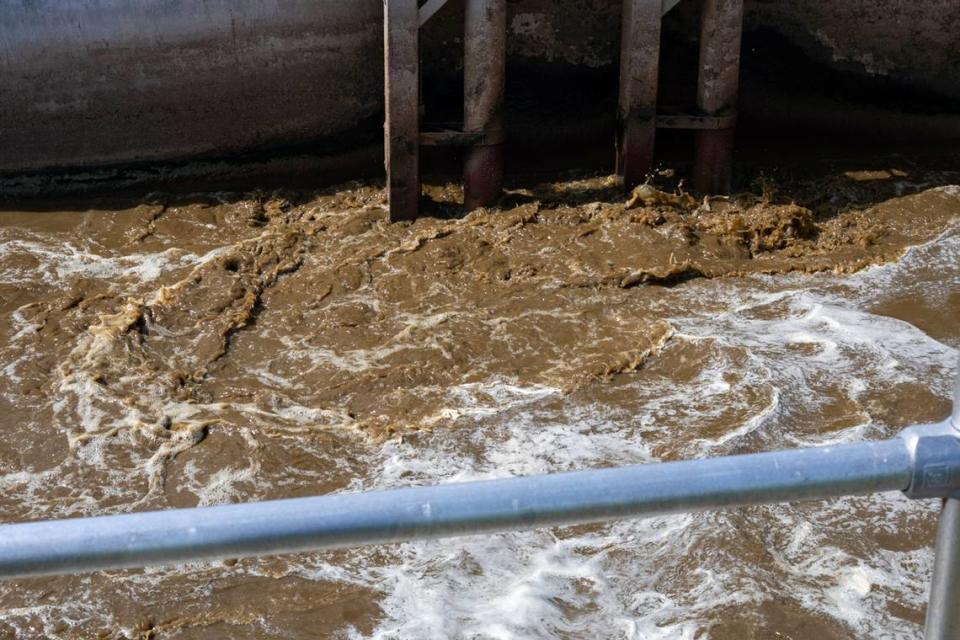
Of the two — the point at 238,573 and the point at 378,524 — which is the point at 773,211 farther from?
the point at 378,524

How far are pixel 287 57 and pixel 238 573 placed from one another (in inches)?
193

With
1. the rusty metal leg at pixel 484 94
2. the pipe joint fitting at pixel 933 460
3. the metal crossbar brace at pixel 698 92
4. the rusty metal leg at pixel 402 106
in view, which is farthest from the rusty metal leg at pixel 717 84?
the pipe joint fitting at pixel 933 460

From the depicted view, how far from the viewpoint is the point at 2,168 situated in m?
8.62

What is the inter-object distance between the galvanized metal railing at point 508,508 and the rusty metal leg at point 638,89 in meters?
7.17

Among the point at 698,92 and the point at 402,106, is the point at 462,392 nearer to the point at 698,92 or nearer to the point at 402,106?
the point at 402,106

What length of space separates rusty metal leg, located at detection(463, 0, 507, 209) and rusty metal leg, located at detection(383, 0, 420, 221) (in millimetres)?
360

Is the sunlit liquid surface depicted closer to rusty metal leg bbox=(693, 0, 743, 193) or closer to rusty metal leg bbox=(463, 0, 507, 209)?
rusty metal leg bbox=(463, 0, 507, 209)

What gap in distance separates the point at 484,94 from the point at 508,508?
23.4 ft

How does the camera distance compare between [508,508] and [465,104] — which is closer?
[508,508]

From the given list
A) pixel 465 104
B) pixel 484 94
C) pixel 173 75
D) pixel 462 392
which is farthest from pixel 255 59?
pixel 462 392

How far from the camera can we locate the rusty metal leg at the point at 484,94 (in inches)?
313

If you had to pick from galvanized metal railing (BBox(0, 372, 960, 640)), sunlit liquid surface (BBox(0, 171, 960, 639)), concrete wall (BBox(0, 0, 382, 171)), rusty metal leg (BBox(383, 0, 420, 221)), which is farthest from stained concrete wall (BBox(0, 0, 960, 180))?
galvanized metal railing (BBox(0, 372, 960, 640))

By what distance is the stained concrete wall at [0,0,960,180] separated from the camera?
8344 millimetres

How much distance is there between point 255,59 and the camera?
852 cm
